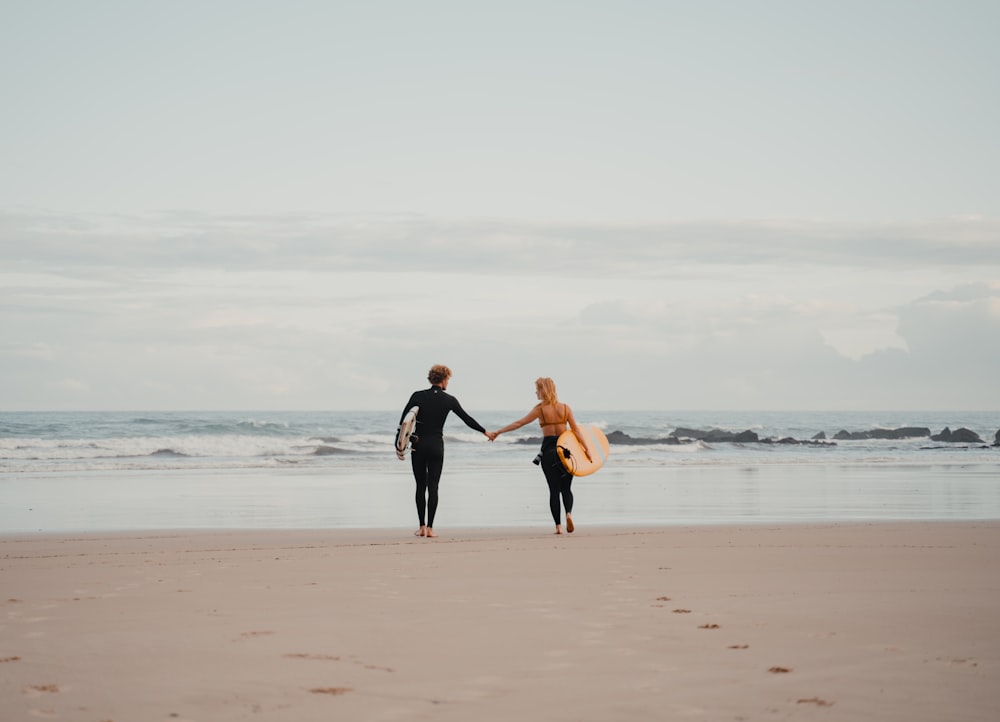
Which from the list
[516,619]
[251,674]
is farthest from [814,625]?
[251,674]

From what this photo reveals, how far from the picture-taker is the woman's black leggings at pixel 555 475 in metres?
11.7

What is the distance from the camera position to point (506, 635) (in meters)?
5.73

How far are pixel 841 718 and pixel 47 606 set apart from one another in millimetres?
5088

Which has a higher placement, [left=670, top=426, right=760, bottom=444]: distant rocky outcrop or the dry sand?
the dry sand

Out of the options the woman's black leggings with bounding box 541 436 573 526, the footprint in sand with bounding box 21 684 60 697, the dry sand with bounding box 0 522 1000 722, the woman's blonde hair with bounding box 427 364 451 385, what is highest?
the woman's blonde hair with bounding box 427 364 451 385

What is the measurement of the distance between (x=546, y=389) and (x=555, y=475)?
39.6 inches

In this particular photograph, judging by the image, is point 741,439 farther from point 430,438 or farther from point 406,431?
point 406,431

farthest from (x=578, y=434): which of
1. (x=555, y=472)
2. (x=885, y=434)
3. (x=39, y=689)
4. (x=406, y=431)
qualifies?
(x=885, y=434)

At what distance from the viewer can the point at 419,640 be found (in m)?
5.61

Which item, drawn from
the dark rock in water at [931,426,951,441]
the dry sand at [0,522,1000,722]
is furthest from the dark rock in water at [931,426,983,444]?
the dry sand at [0,522,1000,722]

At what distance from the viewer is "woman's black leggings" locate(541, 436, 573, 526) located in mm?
11656

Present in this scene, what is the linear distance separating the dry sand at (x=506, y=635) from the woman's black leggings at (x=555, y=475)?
6.32ft

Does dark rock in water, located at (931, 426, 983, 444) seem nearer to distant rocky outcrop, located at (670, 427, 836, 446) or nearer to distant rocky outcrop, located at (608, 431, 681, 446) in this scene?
distant rocky outcrop, located at (670, 427, 836, 446)

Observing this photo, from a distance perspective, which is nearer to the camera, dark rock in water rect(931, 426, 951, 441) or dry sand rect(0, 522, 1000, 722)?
dry sand rect(0, 522, 1000, 722)
